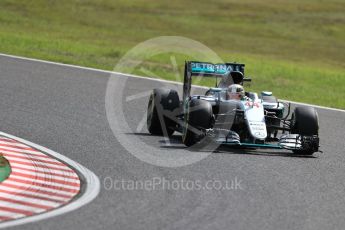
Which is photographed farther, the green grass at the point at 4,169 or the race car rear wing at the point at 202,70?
the race car rear wing at the point at 202,70

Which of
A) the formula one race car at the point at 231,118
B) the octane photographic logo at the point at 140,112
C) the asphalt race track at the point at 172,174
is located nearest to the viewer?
the asphalt race track at the point at 172,174

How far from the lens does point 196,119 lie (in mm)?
14125

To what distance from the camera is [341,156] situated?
14.6 meters

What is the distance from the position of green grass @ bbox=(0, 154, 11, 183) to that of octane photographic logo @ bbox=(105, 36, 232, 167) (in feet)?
7.16

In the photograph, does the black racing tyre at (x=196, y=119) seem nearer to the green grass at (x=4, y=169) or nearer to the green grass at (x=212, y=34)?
the green grass at (x=4, y=169)

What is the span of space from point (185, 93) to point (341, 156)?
3.05 metres

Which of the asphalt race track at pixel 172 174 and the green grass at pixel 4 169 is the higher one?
the green grass at pixel 4 169

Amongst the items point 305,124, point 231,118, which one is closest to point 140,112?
point 231,118

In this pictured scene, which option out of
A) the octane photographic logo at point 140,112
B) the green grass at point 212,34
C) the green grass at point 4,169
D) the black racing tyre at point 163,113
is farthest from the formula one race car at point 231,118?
the green grass at point 212,34

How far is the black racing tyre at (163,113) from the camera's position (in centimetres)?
1575

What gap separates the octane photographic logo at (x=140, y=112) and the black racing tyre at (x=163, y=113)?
3.3 inches

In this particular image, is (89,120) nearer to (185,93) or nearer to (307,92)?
(185,93)

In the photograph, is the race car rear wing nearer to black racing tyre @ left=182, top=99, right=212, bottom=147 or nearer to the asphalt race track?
the asphalt race track

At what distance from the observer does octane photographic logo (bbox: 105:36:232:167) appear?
13422 millimetres
